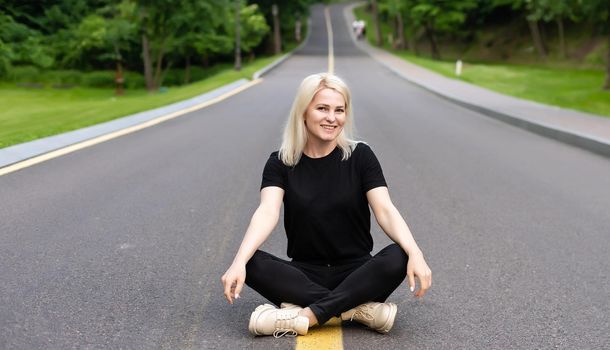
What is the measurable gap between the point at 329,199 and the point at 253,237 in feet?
1.56

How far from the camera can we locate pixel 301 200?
4043 mm

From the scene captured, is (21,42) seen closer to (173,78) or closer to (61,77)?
(61,77)

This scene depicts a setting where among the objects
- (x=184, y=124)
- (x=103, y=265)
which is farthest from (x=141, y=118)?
(x=103, y=265)

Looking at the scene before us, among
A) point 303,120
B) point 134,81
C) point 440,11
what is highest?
point 303,120

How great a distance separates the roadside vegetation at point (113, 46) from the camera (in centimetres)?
3884

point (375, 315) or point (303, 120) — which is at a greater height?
point (303, 120)

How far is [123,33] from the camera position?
1683 inches

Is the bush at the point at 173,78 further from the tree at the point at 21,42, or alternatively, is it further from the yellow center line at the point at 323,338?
the yellow center line at the point at 323,338

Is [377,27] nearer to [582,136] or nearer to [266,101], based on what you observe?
[266,101]

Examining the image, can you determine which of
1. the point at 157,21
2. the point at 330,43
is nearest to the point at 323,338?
the point at 157,21

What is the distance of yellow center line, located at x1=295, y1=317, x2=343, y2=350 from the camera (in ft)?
11.9

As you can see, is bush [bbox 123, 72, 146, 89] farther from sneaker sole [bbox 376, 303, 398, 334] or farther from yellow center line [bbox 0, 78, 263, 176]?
sneaker sole [bbox 376, 303, 398, 334]

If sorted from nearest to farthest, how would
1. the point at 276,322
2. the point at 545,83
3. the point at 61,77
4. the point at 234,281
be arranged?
the point at 234,281
the point at 276,322
the point at 545,83
the point at 61,77

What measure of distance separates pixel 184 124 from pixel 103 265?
10.4 m
